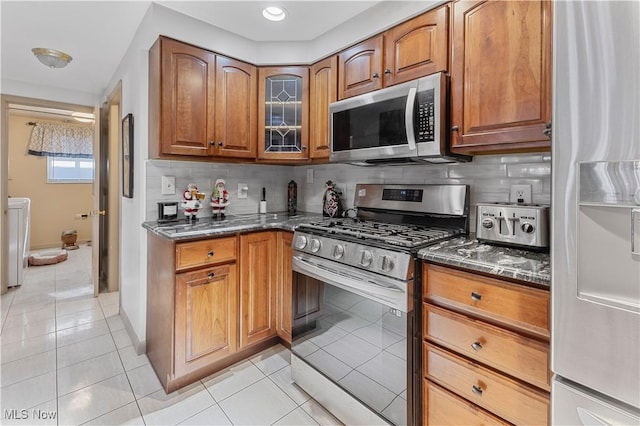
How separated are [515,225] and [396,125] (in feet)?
2.53

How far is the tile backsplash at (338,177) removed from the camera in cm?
158

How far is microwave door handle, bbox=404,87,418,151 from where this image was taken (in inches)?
62.6

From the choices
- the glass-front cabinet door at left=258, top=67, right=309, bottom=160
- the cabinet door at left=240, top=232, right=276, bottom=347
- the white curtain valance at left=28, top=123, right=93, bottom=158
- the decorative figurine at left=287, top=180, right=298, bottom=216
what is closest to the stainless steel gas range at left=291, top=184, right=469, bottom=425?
the cabinet door at left=240, top=232, right=276, bottom=347

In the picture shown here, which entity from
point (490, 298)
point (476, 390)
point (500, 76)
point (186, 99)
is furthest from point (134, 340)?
point (500, 76)

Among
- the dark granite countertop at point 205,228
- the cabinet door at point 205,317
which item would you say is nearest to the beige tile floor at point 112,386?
the cabinet door at point 205,317

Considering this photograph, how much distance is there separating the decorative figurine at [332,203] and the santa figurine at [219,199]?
2.52 feet

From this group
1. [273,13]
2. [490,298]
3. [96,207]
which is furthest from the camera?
[96,207]

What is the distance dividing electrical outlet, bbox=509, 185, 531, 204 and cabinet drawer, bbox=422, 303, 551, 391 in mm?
751

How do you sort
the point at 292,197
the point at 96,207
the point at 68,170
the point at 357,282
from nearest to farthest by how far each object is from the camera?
the point at 357,282 < the point at 292,197 < the point at 96,207 < the point at 68,170

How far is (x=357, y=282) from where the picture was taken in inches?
57.4

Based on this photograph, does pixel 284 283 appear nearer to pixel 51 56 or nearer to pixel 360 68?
pixel 360 68

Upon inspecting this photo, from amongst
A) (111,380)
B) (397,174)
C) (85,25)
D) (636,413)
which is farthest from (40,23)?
(636,413)

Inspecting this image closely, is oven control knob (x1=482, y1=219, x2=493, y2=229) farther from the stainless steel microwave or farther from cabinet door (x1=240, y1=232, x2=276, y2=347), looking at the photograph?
cabinet door (x1=240, y1=232, x2=276, y2=347)

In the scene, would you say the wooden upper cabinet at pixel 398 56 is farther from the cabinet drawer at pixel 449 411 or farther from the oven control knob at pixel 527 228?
the cabinet drawer at pixel 449 411
